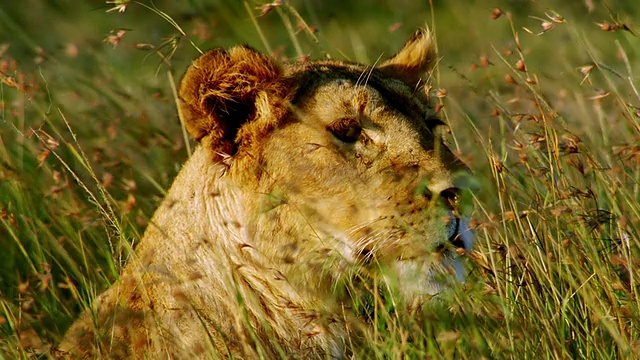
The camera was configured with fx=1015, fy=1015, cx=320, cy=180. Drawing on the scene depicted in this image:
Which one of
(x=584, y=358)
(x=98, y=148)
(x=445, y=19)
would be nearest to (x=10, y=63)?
(x=98, y=148)

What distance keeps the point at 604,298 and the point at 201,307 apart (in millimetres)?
1486

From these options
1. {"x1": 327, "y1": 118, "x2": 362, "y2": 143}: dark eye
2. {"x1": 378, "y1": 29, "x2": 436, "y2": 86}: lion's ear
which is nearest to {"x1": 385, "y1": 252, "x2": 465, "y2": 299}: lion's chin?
{"x1": 327, "y1": 118, "x2": 362, "y2": 143}: dark eye

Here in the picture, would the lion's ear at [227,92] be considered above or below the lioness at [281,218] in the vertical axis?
above

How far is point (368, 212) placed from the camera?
3.78 m

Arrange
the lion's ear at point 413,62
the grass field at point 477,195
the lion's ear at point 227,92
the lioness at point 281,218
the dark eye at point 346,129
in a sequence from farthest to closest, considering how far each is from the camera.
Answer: the lion's ear at point 413,62 → the dark eye at point 346,129 → the lion's ear at point 227,92 → the lioness at point 281,218 → the grass field at point 477,195

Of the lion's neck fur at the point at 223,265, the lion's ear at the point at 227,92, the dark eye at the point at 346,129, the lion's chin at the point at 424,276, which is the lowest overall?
the lion's chin at the point at 424,276

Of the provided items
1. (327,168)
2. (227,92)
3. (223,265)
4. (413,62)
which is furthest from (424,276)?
(413,62)

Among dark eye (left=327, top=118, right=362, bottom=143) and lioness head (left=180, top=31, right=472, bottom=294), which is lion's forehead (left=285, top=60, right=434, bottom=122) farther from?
dark eye (left=327, top=118, right=362, bottom=143)

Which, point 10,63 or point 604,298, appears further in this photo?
point 10,63

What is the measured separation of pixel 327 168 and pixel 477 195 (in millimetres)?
1105

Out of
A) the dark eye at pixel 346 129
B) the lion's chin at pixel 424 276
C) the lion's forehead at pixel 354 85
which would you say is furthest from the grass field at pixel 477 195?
the dark eye at pixel 346 129

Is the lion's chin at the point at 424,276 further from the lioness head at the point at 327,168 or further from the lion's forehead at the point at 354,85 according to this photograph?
the lion's forehead at the point at 354,85

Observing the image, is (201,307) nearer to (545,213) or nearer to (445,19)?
(545,213)

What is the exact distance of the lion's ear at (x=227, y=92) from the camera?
379 cm
